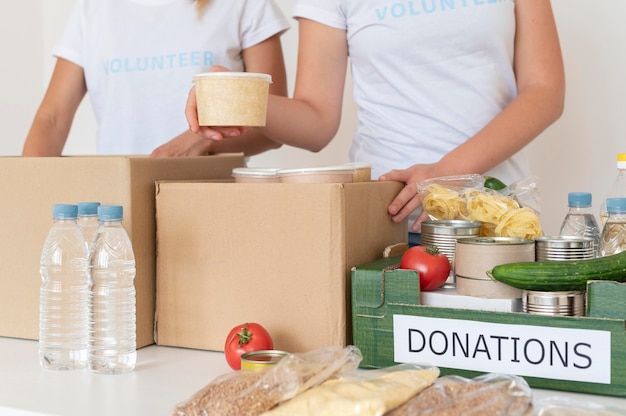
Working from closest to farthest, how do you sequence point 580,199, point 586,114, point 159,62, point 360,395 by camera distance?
point 360,395 → point 580,199 → point 159,62 → point 586,114

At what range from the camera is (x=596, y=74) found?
9.39 ft

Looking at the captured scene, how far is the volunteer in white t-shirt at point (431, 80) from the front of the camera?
1.75m

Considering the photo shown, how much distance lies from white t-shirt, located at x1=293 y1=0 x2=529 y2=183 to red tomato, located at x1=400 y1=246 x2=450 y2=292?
0.65 metres

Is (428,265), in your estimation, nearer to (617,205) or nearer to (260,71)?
(617,205)

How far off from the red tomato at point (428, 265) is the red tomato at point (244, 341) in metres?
0.24

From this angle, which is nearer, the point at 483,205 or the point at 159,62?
the point at 483,205

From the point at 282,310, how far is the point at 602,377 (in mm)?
504

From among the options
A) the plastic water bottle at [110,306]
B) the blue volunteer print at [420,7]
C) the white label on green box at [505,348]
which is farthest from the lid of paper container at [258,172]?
the blue volunteer print at [420,7]

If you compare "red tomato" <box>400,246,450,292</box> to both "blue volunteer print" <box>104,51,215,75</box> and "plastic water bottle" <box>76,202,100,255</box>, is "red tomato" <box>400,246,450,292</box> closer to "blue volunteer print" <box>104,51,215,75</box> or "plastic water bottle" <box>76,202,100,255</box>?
"plastic water bottle" <box>76,202,100,255</box>

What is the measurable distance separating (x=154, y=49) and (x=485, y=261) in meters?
1.25

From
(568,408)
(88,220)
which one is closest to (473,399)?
(568,408)

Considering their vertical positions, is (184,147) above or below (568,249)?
above

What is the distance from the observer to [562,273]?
1.09 m

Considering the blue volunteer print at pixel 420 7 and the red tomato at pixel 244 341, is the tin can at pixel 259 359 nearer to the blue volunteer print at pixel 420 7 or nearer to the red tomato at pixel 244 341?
the red tomato at pixel 244 341
